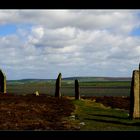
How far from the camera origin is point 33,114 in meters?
22.0

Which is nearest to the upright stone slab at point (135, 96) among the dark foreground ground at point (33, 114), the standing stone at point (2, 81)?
the dark foreground ground at point (33, 114)

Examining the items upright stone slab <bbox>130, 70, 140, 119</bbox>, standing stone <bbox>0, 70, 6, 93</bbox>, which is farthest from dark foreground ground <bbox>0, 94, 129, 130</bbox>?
standing stone <bbox>0, 70, 6, 93</bbox>

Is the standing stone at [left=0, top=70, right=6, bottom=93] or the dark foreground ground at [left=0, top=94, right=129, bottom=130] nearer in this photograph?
the dark foreground ground at [left=0, top=94, right=129, bottom=130]

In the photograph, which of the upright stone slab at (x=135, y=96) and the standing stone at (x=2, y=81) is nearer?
the upright stone slab at (x=135, y=96)

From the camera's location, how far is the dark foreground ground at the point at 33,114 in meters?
17.9

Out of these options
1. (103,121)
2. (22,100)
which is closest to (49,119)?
(103,121)

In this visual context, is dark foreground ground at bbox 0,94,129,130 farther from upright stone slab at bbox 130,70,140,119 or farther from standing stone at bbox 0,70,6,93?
standing stone at bbox 0,70,6,93

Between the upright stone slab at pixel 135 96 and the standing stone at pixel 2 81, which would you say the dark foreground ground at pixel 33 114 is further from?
the standing stone at pixel 2 81

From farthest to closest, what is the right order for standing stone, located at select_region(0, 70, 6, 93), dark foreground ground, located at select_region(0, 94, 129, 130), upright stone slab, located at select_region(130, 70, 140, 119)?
standing stone, located at select_region(0, 70, 6, 93), upright stone slab, located at select_region(130, 70, 140, 119), dark foreground ground, located at select_region(0, 94, 129, 130)

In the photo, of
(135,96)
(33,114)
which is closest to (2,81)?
(33,114)

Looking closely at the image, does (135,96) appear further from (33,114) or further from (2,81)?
(2,81)

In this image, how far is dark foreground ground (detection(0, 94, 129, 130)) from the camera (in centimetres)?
1791
